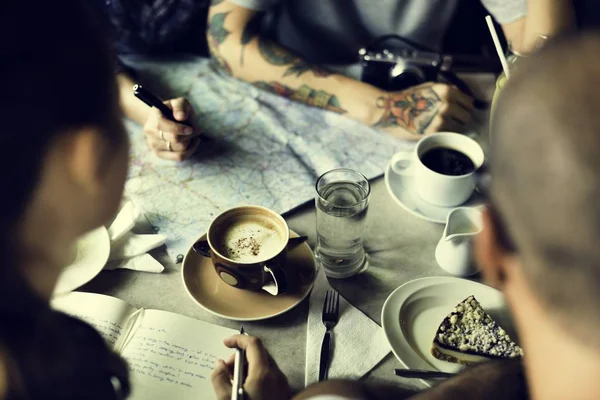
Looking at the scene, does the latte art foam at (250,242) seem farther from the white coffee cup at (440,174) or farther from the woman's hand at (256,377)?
the white coffee cup at (440,174)

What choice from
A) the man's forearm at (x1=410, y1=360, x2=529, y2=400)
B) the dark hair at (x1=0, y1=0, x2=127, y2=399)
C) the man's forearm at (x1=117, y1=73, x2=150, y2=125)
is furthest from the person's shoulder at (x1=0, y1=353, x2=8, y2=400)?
the man's forearm at (x1=117, y1=73, x2=150, y2=125)

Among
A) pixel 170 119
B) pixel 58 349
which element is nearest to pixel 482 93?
pixel 170 119

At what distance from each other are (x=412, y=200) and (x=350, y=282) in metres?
0.23

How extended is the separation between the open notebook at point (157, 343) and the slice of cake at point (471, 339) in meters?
0.32

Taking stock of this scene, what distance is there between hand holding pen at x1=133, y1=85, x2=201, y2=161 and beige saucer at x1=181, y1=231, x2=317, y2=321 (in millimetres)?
258

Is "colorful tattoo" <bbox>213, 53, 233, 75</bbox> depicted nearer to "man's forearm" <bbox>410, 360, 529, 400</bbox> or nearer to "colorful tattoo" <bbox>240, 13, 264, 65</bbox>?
"colorful tattoo" <bbox>240, 13, 264, 65</bbox>

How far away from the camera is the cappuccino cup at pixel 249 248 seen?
91cm

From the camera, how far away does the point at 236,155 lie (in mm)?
1196

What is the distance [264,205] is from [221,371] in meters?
0.37

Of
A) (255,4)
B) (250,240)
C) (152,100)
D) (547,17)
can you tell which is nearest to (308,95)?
(255,4)

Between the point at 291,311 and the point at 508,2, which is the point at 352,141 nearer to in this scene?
the point at 291,311

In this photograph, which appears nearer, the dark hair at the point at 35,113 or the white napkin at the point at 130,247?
the dark hair at the point at 35,113

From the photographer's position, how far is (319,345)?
0.88m

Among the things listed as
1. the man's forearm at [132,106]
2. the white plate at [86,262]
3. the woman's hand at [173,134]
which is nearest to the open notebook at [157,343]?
the white plate at [86,262]
